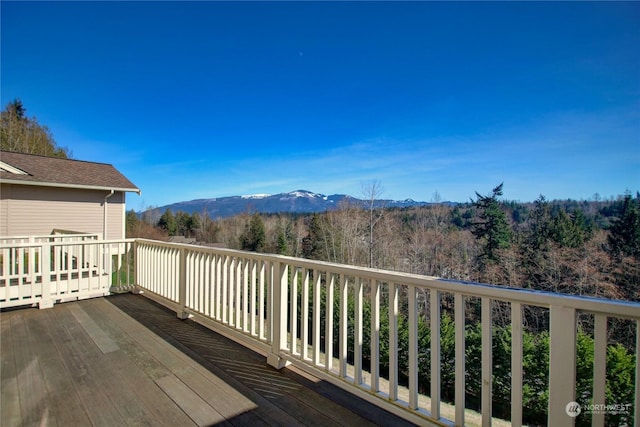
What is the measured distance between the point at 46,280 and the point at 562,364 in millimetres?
5473

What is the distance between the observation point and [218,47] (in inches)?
319

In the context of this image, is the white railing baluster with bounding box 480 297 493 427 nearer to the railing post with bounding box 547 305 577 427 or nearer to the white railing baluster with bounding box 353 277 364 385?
the railing post with bounding box 547 305 577 427

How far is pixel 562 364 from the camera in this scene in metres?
1.23

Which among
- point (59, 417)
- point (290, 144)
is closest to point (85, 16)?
point (59, 417)

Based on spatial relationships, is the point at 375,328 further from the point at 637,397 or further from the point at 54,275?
the point at 54,275

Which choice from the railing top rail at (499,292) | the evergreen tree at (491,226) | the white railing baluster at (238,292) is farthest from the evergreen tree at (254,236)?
the railing top rail at (499,292)

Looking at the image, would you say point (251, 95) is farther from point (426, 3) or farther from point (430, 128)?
point (430, 128)

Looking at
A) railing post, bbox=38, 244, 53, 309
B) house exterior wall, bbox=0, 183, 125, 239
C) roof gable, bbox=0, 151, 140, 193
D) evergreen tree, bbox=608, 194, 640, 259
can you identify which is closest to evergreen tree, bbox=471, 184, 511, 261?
evergreen tree, bbox=608, 194, 640, 259

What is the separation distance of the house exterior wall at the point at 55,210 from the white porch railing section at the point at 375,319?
343 inches

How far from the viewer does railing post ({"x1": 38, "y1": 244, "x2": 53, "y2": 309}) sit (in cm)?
404

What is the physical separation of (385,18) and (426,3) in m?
1.14

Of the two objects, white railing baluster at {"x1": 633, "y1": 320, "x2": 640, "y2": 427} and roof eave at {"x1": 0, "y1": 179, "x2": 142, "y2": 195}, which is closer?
white railing baluster at {"x1": 633, "y1": 320, "x2": 640, "y2": 427}

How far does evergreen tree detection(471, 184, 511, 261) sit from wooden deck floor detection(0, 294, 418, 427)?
72.8 ft

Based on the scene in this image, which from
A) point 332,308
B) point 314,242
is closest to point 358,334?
point 332,308
